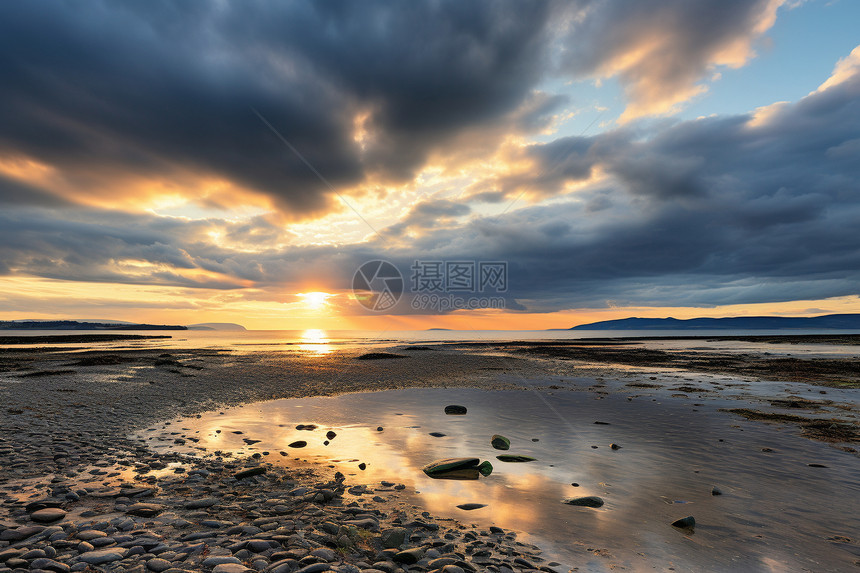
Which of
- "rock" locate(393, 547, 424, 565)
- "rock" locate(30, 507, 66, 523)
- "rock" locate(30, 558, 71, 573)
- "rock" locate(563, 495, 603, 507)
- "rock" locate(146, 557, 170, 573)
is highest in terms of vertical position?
"rock" locate(30, 558, 71, 573)

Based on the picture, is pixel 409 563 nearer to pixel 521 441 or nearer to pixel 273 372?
pixel 521 441

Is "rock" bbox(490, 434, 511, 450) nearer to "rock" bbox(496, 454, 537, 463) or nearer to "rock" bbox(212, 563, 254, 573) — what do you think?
"rock" bbox(496, 454, 537, 463)

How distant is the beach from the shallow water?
0.19ft

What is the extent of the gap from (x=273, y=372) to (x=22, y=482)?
2644cm

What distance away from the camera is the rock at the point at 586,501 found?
26.3 ft

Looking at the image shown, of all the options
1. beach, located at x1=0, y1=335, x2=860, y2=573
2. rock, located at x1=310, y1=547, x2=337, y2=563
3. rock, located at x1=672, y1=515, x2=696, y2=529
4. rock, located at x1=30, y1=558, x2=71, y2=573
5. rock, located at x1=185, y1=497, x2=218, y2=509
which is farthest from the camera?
rock, located at x1=185, y1=497, x2=218, y2=509

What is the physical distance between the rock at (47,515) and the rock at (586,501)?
938 cm

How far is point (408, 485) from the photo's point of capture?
9.04m

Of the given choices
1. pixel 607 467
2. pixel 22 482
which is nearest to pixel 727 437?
pixel 607 467

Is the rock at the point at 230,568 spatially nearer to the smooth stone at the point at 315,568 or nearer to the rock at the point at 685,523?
the smooth stone at the point at 315,568

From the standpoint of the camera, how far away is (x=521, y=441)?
1300 centimetres

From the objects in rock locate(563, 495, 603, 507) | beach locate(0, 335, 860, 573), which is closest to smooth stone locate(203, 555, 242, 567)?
beach locate(0, 335, 860, 573)

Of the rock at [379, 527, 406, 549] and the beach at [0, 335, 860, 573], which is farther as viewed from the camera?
the rock at [379, 527, 406, 549]

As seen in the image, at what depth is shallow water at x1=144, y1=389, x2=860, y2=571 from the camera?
6459 mm
